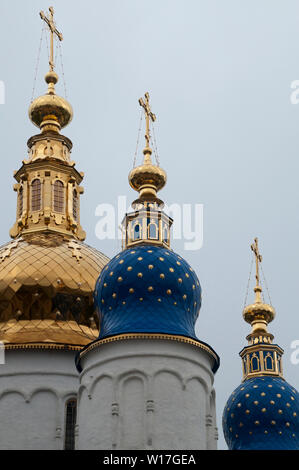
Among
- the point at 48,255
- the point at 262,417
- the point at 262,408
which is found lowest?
the point at 262,417

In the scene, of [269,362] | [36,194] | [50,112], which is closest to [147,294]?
[36,194]

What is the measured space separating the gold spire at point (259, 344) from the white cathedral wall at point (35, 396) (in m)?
7.19

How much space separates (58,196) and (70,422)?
23.0 feet

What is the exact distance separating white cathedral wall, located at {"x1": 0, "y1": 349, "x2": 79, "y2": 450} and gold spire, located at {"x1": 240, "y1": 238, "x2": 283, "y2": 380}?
719 cm

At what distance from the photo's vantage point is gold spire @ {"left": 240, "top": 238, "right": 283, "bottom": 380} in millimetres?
32344

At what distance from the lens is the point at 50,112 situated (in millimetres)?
32781

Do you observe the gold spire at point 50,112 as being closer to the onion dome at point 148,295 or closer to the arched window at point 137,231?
the arched window at point 137,231

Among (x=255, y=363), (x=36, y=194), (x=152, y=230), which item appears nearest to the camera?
(x=152, y=230)

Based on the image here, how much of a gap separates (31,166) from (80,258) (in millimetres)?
3929

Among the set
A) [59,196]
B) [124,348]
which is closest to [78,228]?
[59,196]

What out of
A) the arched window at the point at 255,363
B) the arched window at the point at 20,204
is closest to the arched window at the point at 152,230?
the arched window at the point at 20,204

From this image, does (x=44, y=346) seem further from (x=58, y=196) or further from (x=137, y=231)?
(x=58, y=196)

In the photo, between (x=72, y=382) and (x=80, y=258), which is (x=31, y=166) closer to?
(x=80, y=258)

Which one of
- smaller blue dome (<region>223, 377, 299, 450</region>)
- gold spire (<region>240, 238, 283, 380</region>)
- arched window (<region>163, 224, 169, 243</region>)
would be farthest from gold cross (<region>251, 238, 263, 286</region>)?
arched window (<region>163, 224, 169, 243</region>)
